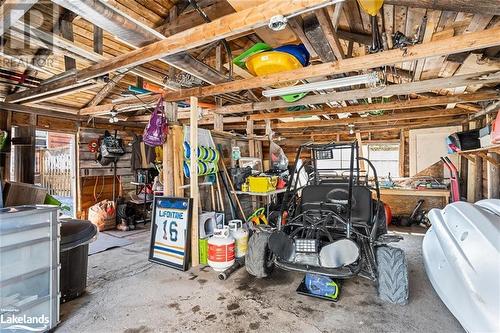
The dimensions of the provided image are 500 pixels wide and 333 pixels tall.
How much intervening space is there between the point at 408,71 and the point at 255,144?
9.38ft

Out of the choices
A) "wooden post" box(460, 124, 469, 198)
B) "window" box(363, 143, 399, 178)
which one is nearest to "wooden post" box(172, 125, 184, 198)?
"wooden post" box(460, 124, 469, 198)

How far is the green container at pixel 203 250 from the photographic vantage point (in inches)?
135

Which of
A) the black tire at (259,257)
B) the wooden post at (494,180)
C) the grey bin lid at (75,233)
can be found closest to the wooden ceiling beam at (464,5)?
the black tire at (259,257)

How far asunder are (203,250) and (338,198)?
6.09 ft

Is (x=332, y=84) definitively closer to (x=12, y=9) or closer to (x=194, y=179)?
(x=194, y=179)

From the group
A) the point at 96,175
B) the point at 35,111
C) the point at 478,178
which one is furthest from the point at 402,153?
the point at 35,111

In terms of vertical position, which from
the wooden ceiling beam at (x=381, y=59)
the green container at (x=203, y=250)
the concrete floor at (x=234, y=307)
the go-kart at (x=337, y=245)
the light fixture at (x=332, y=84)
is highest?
the wooden ceiling beam at (x=381, y=59)

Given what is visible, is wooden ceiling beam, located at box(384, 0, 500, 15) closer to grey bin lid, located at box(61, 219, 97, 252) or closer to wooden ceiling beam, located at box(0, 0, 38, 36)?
wooden ceiling beam, located at box(0, 0, 38, 36)

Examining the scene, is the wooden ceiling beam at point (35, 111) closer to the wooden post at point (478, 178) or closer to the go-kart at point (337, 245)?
the go-kart at point (337, 245)

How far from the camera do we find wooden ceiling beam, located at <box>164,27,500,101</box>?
6.42 ft

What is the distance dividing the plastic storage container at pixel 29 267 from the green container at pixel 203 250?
1.62 m

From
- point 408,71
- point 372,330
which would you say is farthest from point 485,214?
point 408,71

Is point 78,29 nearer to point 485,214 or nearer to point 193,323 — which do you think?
point 193,323

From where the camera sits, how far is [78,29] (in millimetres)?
2998
